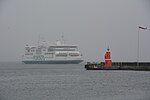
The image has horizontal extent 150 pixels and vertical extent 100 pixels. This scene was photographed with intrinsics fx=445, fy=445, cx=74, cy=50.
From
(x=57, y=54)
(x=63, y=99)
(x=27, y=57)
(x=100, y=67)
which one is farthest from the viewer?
(x=27, y=57)

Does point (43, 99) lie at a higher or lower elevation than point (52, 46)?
lower

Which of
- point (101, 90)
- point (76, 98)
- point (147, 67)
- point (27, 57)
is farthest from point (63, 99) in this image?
point (27, 57)

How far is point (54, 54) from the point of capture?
104 metres

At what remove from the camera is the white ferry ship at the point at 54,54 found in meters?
104

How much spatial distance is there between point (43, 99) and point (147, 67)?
32749 mm

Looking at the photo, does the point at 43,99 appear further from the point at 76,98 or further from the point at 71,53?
the point at 71,53

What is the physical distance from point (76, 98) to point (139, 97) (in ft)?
12.9

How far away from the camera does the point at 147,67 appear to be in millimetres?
57812

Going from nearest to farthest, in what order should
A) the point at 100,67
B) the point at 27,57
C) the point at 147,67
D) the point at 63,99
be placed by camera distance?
1. the point at 63,99
2. the point at 147,67
3. the point at 100,67
4. the point at 27,57

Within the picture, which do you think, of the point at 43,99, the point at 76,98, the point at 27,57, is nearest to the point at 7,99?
the point at 43,99

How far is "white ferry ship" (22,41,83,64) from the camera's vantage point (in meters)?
104

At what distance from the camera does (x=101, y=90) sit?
32.6 meters

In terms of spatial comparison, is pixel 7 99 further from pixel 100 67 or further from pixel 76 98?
pixel 100 67

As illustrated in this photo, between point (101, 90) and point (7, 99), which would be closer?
point (7, 99)
